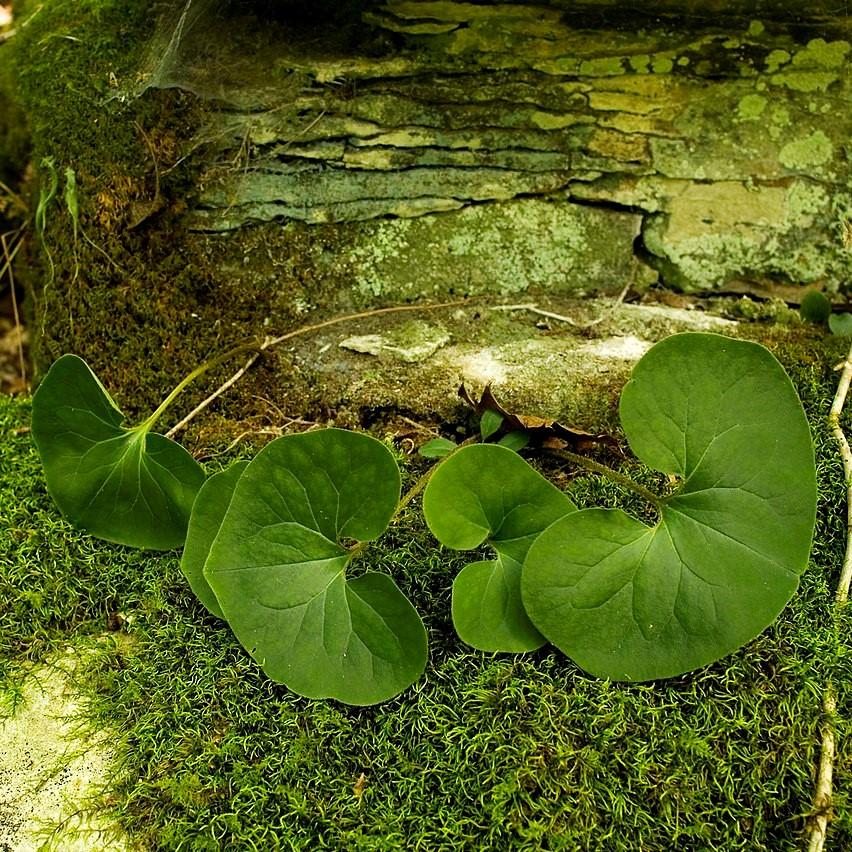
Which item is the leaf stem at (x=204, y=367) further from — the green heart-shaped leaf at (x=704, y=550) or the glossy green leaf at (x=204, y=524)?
the green heart-shaped leaf at (x=704, y=550)

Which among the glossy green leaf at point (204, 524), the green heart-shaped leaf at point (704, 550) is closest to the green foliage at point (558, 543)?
the green heart-shaped leaf at point (704, 550)

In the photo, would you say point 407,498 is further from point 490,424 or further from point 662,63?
point 662,63

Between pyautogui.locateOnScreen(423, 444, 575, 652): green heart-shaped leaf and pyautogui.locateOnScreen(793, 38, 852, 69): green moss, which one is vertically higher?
pyautogui.locateOnScreen(793, 38, 852, 69): green moss

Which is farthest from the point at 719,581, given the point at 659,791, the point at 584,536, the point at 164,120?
the point at 164,120

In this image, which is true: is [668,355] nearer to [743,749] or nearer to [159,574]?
[743,749]

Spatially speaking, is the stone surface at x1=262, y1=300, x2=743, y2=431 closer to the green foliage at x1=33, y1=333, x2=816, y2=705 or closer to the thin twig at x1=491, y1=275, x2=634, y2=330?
the thin twig at x1=491, y1=275, x2=634, y2=330

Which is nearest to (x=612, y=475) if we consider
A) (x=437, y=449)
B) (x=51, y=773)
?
(x=437, y=449)

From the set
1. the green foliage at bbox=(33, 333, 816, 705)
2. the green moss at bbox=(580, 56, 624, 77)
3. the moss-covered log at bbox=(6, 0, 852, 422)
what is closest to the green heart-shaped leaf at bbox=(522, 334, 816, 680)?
the green foliage at bbox=(33, 333, 816, 705)
